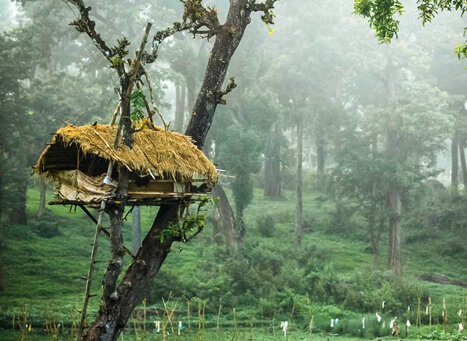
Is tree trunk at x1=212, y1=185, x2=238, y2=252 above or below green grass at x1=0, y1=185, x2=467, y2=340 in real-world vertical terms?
above

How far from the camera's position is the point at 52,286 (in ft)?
54.7

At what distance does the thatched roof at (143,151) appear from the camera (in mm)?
5816

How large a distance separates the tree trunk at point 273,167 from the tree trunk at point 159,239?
22.8 metres

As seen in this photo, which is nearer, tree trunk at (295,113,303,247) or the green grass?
the green grass

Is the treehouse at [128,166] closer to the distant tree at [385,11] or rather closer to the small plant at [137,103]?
the small plant at [137,103]

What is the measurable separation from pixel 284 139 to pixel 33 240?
14.8 m

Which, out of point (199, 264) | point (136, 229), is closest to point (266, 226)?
point (199, 264)

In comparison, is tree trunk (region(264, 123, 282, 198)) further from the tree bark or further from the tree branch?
the tree branch

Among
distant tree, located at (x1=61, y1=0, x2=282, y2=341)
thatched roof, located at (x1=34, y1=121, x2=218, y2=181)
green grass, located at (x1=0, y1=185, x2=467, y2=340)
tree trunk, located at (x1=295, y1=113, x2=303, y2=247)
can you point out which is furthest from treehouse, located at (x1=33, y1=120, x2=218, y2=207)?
tree trunk, located at (x1=295, y1=113, x2=303, y2=247)

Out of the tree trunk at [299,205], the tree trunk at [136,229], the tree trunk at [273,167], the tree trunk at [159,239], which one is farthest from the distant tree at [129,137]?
the tree trunk at [273,167]

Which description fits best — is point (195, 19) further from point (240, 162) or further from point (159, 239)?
point (240, 162)

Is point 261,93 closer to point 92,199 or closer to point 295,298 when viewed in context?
point 295,298

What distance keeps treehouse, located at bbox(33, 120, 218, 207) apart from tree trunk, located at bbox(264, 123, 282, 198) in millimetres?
23599

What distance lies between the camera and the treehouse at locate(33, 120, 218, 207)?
19.3 feet
